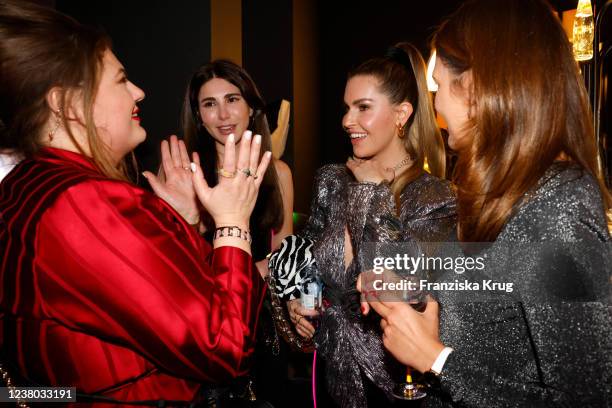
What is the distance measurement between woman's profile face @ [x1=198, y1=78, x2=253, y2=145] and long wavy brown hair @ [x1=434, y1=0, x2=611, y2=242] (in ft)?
6.04

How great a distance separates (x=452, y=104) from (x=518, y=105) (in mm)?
Result: 196

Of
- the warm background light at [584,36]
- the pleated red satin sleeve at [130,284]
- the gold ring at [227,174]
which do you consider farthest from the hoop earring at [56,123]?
the warm background light at [584,36]

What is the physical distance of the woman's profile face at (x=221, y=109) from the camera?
2.80 m

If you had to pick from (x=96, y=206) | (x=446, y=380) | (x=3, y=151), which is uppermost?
(x=3, y=151)

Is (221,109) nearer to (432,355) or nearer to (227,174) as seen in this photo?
(227,174)

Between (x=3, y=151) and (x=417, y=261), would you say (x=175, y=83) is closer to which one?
(x=3, y=151)

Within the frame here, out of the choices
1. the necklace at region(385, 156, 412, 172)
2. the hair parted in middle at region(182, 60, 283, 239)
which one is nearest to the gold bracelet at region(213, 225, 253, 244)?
the necklace at region(385, 156, 412, 172)

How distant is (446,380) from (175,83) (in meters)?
2.59

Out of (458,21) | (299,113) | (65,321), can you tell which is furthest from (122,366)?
(299,113)

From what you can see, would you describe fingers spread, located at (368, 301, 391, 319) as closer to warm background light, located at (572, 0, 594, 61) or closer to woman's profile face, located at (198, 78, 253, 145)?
woman's profile face, located at (198, 78, 253, 145)

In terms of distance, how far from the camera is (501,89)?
1.07 metres

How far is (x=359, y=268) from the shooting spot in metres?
1.64

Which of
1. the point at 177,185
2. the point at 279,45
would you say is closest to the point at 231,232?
the point at 177,185

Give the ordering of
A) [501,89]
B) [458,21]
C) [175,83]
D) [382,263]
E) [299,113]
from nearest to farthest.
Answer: [501,89] < [458,21] < [382,263] < [175,83] < [299,113]
